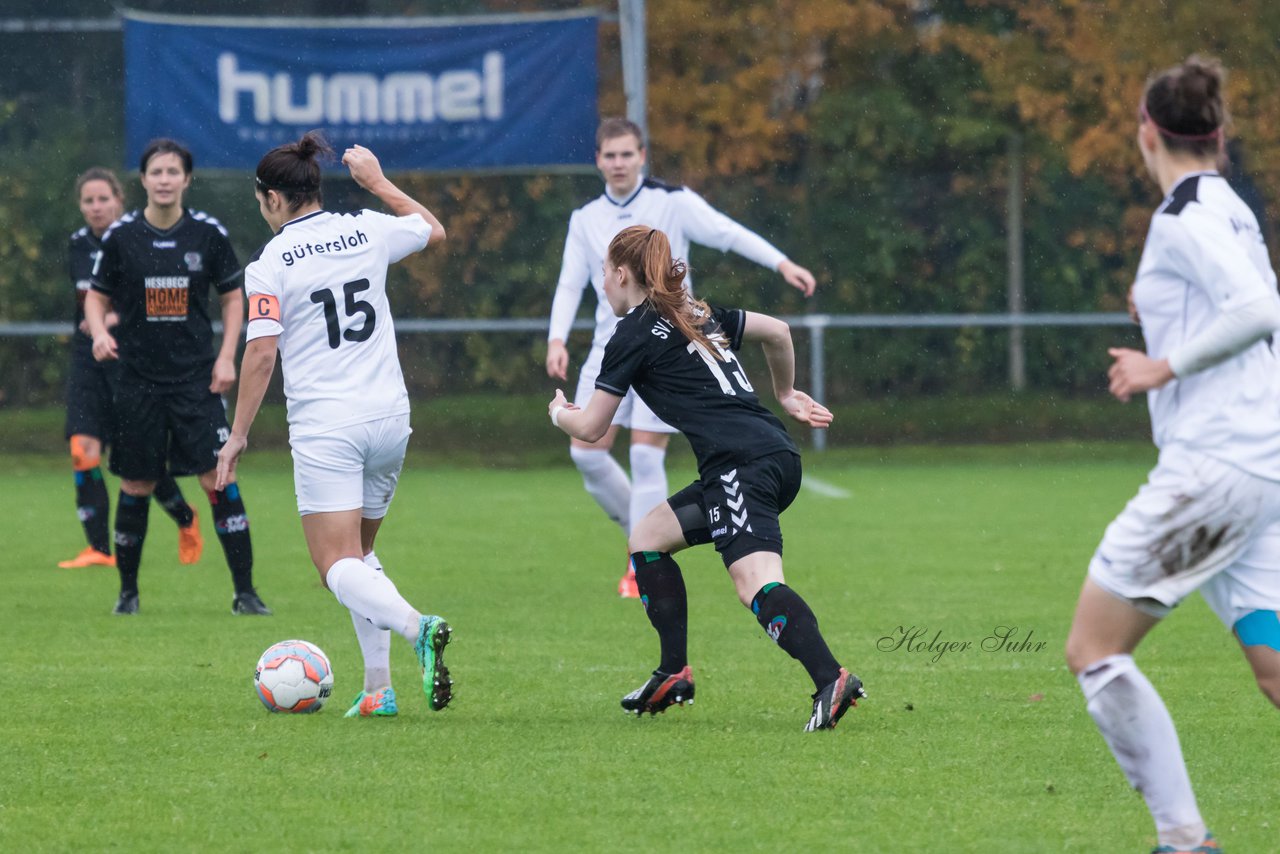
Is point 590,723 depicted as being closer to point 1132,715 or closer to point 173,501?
point 1132,715

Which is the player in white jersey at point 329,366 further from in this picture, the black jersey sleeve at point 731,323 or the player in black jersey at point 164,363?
the player in black jersey at point 164,363

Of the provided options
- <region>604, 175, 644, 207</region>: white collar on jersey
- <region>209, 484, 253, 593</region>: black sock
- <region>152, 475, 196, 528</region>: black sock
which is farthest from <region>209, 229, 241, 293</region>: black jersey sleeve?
<region>604, 175, 644, 207</region>: white collar on jersey

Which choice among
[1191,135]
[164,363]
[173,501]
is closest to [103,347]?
[164,363]

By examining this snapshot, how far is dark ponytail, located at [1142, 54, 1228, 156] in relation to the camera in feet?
12.4

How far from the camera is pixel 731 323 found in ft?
19.2

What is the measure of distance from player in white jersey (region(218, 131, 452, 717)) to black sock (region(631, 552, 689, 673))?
75 centimetres

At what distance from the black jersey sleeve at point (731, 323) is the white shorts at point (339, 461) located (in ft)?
3.48

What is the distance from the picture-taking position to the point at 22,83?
1845 cm

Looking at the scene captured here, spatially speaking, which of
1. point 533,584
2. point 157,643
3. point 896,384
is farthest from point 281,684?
point 896,384

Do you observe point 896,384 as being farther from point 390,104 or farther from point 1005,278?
point 390,104

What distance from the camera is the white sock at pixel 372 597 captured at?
556 cm

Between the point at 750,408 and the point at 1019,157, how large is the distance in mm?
14080

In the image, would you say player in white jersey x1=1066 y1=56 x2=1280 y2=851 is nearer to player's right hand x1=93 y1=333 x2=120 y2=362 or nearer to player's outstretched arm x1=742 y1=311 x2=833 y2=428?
player's outstretched arm x1=742 y1=311 x2=833 y2=428

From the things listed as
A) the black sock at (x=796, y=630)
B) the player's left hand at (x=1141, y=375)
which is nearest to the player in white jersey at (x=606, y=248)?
the black sock at (x=796, y=630)
